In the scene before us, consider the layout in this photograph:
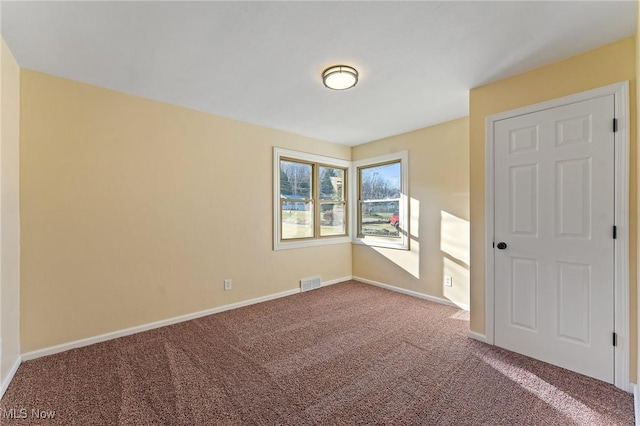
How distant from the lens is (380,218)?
4.68 m

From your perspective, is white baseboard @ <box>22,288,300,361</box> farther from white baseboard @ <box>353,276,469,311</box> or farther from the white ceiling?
the white ceiling

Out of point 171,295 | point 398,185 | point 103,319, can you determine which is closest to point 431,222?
point 398,185

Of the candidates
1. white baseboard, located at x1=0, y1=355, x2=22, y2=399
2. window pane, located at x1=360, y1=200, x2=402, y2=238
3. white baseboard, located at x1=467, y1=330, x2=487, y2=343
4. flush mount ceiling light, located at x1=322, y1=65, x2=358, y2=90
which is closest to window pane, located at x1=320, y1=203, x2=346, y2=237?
window pane, located at x1=360, y1=200, x2=402, y2=238

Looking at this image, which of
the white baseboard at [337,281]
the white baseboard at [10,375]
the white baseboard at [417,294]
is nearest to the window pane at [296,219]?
the white baseboard at [337,281]

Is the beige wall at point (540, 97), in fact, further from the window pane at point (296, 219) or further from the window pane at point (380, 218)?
the window pane at point (296, 219)

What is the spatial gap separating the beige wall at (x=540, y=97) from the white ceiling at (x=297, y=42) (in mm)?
96

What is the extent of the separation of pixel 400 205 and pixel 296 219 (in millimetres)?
1659

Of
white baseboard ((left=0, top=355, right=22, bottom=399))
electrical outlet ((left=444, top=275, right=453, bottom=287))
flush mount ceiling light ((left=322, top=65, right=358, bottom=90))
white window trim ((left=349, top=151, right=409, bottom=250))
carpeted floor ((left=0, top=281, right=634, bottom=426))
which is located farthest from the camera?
white window trim ((left=349, top=151, right=409, bottom=250))

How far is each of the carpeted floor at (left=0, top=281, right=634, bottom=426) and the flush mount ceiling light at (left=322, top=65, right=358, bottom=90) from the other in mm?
2429

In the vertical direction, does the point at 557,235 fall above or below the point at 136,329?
above

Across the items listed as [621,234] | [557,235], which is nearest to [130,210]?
[557,235]

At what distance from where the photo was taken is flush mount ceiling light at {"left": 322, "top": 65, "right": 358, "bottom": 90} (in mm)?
2314

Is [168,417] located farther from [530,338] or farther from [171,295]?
[530,338]

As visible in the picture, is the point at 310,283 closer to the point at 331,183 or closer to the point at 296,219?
the point at 296,219
